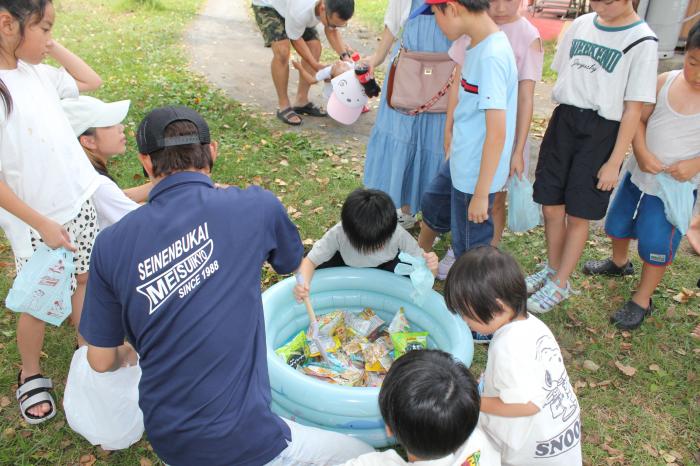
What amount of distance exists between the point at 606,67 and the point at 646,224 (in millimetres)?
988

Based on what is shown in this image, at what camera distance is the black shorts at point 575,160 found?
307 centimetres

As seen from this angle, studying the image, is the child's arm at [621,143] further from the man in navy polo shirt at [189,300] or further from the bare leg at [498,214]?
the man in navy polo shirt at [189,300]

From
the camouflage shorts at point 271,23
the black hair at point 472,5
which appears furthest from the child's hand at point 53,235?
the camouflage shorts at point 271,23

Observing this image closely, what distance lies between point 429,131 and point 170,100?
423 cm

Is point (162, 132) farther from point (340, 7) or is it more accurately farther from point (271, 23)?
point (271, 23)

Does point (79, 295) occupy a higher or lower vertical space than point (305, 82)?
lower

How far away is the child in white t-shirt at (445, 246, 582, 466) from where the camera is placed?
193cm

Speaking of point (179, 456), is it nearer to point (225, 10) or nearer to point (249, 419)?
point (249, 419)

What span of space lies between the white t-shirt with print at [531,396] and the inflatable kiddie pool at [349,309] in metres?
0.58

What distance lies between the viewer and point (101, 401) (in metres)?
2.43

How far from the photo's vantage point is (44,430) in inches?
108

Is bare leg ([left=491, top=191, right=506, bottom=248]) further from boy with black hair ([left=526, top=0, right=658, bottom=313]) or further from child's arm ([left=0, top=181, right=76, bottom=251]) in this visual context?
child's arm ([left=0, top=181, right=76, bottom=251])

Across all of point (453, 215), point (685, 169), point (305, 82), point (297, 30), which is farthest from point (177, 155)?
point (305, 82)

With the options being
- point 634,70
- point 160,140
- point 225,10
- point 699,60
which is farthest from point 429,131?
point 225,10
